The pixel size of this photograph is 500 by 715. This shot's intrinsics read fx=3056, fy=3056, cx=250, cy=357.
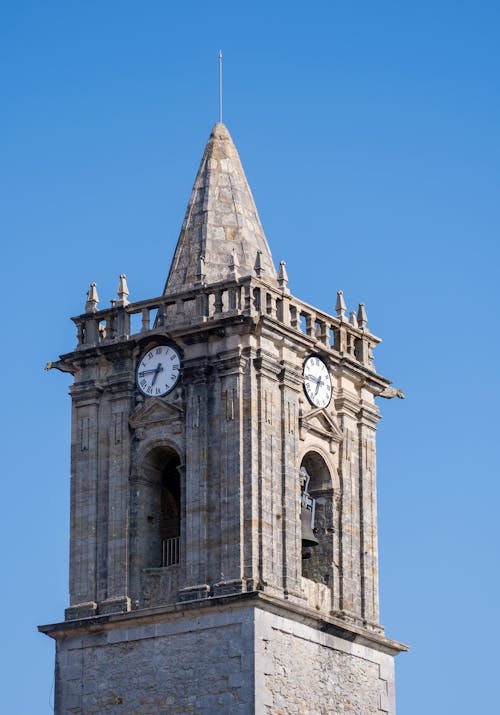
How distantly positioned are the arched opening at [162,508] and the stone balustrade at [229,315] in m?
2.88

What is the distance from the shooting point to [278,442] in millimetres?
66312

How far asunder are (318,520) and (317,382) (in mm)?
3083

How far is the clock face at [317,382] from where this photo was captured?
67.9 m

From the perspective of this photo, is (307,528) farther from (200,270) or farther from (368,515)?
(200,270)

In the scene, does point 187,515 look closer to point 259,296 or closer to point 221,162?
point 259,296

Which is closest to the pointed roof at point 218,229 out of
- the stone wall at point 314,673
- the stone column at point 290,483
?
the stone column at point 290,483

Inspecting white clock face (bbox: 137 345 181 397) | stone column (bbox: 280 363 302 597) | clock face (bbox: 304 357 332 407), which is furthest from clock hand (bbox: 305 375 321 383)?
white clock face (bbox: 137 345 181 397)

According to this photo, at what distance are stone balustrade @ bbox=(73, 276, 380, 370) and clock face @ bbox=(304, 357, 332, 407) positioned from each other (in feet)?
1.37

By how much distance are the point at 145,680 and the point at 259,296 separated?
874cm

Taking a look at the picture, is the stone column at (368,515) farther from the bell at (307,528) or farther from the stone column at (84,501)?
the stone column at (84,501)

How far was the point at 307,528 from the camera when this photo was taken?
6738cm

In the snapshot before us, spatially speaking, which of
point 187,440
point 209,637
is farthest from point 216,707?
point 187,440

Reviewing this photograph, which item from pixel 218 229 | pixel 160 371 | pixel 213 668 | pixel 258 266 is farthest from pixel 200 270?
pixel 213 668

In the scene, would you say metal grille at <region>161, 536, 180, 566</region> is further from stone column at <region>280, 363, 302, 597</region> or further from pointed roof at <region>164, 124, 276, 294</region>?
pointed roof at <region>164, 124, 276, 294</region>
